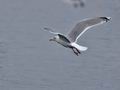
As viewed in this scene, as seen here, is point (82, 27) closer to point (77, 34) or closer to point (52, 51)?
point (77, 34)

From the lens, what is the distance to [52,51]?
18.5m

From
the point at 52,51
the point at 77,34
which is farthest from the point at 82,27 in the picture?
the point at 52,51

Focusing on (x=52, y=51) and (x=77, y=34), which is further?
(x=52, y=51)

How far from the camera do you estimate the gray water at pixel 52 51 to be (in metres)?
14.9

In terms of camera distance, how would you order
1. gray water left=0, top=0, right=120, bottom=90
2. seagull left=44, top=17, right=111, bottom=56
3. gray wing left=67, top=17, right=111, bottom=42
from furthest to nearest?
gray water left=0, top=0, right=120, bottom=90
gray wing left=67, top=17, right=111, bottom=42
seagull left=44, top=17, right=111, bottom=56

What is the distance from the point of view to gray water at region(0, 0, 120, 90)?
588 inches

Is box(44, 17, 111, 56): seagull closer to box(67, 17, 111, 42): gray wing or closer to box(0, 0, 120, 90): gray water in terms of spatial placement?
box(67, 17, 111, 42): gray wing

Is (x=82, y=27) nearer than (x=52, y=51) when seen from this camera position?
Yes

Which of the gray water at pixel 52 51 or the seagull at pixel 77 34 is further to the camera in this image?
the gray water at pixel 52 51

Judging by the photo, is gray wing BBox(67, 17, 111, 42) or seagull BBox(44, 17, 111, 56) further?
gray wing BBox(67, 17, 111, 42)

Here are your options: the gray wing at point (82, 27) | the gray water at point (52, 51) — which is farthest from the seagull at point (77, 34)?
the gray water at point (52, 51)

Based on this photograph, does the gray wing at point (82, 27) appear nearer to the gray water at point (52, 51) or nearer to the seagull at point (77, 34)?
the seagull at point (77, 34)

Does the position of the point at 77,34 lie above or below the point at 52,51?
below

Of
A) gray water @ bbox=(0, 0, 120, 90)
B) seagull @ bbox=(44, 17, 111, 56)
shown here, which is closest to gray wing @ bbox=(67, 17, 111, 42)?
seagull @ bbox=(44, 17, 111, 56)
